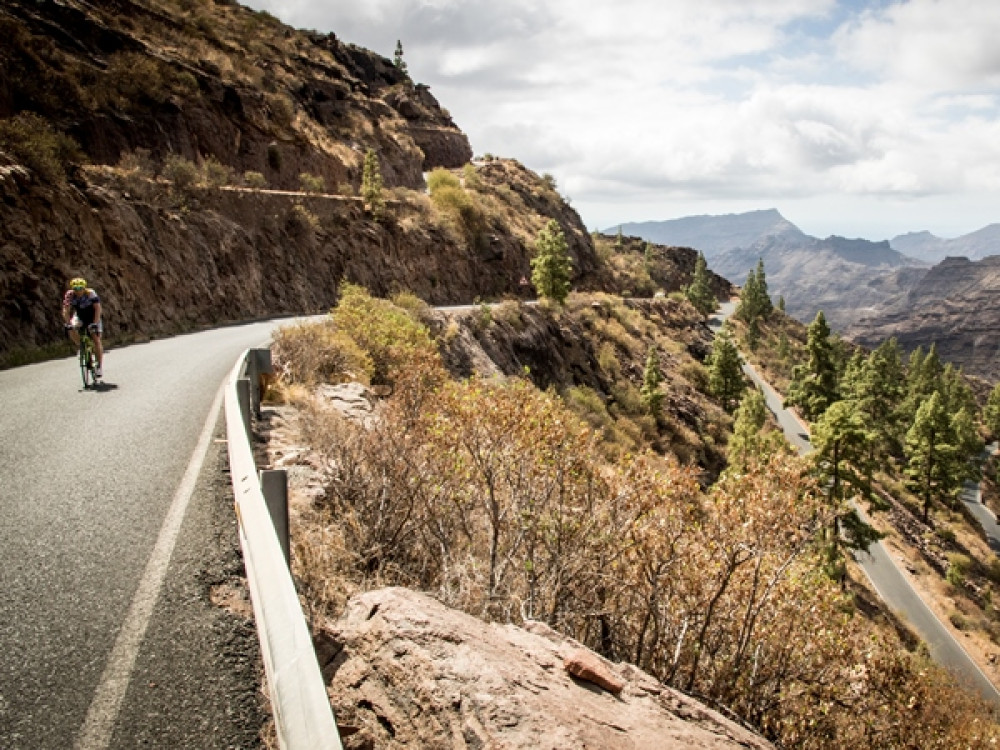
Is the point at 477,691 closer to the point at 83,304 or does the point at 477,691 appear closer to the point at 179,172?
the point at 83,304

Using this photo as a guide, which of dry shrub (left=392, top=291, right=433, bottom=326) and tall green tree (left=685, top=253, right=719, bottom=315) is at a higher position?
tall green tree (left=685, top=253, right=719, bottom=315)

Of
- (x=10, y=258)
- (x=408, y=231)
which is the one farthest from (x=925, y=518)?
(x=10, y=258)

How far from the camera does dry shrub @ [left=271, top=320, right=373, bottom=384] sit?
11.0 m

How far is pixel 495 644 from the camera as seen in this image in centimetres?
385

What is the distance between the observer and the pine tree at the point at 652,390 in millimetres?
37375

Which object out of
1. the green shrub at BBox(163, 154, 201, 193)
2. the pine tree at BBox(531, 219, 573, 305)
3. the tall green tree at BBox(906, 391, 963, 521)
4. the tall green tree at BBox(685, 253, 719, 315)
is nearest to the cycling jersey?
the green shrub at BBox(163, 154, 201, 193)

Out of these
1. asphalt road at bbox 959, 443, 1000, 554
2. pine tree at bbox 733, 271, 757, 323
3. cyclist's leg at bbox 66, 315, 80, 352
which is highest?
pine tree at bbox 733, 271, 757, 323

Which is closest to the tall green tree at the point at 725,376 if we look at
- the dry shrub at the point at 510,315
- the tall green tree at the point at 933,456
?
the tall green tree at the point at 933,456

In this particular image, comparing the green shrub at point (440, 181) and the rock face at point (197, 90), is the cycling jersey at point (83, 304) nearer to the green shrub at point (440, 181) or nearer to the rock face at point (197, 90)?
the rock face at point (197, 90)

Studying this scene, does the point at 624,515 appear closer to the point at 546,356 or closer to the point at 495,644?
the point at 495,644

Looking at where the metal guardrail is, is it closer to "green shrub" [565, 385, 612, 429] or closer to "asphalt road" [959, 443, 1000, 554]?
"green shrub" [565, 385, 612, 429]

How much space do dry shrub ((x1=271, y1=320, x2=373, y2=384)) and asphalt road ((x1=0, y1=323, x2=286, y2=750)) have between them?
3295 millimetres

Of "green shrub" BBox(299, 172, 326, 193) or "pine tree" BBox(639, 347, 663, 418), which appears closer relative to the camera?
"green shrub" BBox(299, 172, 326, 193)

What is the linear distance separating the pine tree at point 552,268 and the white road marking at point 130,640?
32.8 metres
